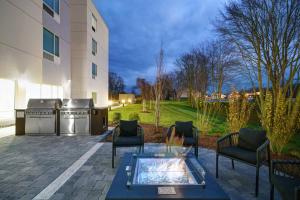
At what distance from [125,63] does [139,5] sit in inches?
1982

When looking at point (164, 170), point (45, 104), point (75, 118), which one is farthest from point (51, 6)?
point (164, 170)

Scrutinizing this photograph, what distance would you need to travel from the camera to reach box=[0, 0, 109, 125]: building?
800 centimetres

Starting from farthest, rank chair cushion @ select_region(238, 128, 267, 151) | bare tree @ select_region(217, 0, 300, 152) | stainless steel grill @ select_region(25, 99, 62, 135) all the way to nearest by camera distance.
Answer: stainless steel grill @ select_region(25, 99, 62, 135)
bare tree @ select_region(217, 0, 300, 152)
chair cushion @ select_region(238, 128, 267, 151)

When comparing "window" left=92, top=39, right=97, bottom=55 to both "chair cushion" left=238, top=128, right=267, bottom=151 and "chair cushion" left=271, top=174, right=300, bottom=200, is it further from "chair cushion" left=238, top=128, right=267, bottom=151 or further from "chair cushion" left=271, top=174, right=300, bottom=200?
"chair cushion" left=271, top=174, right=300, bottom=200

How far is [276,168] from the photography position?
2.64 metres

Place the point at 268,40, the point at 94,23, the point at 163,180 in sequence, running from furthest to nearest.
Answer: the point at 94,23
the point at 268,40
the point at 163,180

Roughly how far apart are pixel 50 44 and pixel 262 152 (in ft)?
36.6

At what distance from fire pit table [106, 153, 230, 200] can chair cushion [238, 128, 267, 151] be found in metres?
1.22

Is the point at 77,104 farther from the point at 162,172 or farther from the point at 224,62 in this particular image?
the point at 224,62

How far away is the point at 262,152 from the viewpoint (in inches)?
125

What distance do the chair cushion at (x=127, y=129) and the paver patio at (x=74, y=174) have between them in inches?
22.9

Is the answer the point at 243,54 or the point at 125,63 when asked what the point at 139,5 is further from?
the point at 125,63

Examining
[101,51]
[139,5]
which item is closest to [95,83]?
[101,51]

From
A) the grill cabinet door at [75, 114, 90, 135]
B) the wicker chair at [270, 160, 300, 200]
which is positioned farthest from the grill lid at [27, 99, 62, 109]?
the wicker chair at [270, 160, 300, 200]
